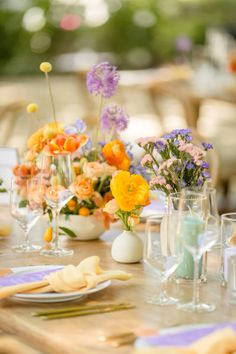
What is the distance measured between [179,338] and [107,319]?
0.21m

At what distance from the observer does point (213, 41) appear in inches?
264

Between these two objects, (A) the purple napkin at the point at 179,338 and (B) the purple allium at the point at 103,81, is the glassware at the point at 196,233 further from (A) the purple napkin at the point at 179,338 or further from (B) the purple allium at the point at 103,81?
(B) the purple allium at the point at 103,81

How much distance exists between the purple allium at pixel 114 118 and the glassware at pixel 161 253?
67 cm

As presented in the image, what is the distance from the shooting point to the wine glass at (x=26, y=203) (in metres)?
2.41

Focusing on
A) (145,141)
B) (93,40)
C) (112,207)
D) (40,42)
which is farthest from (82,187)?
(93,40)

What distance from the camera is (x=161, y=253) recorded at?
1925 millimetres

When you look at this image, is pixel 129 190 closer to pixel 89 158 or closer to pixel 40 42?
pixel 89 158

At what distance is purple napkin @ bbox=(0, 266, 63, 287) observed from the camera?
2.04 metres

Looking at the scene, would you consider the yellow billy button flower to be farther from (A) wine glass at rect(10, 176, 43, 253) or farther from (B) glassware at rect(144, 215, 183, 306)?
(B) glassware at rect(144, 215, 183, 306)

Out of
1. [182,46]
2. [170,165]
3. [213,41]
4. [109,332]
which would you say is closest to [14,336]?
[109,332]

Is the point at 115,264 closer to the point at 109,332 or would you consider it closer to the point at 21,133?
the point at 109,332

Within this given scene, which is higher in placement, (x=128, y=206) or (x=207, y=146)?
(x=207, y=146)

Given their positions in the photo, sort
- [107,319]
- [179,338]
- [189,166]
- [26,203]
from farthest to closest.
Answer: [26,203], [189,166], [107,319], [179,338]

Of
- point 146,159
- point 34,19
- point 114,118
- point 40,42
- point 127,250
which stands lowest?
point 127,250
